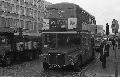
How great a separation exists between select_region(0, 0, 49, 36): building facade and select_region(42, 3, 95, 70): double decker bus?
2102cm

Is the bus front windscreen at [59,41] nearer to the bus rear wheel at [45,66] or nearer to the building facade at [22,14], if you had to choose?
the bus rear wheel at [45,66]

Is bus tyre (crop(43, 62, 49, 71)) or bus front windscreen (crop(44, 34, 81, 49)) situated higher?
bus front windscreen (crop(44, 34, 81, 49))

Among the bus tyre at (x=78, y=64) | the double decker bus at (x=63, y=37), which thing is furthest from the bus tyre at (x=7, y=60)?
the bus tyre at (x=78, y=64)

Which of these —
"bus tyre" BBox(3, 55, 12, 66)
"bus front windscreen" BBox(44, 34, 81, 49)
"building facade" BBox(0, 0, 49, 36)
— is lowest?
"bus tyre" BBox(3, 55, 12, 66)

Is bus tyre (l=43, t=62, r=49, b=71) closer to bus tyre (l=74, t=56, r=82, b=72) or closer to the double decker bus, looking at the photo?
the double decker bus

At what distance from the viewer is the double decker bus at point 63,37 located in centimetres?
2162

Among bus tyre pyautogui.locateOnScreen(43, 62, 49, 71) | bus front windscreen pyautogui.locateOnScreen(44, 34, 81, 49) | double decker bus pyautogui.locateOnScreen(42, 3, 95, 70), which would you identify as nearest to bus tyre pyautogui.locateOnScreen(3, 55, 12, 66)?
bus tyre pyautogui.locateOnScreen(43, 62, 49, 71)

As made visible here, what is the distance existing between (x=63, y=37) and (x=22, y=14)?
129ft

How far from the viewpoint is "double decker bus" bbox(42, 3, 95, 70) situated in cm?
2162

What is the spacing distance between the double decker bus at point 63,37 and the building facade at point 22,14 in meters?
21.0

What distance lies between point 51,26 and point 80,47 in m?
2.84

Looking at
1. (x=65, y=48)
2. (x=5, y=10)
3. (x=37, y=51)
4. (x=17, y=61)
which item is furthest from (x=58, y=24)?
(x=5, y=10)

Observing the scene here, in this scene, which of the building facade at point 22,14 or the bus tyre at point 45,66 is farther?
the building facade at point 22,14

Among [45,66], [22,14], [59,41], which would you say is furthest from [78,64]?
[22,14]
